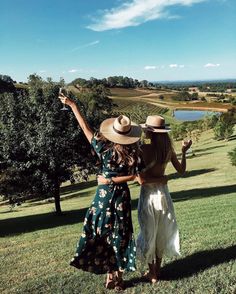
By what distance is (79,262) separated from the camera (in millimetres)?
5914

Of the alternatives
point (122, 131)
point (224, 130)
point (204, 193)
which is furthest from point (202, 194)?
point (224, 130)

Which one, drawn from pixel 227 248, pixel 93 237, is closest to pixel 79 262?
pixel 93 237

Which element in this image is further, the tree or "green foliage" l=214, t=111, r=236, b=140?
"green foliage" l=214, t=111, r=236, b=140

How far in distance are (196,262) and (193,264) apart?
110mm

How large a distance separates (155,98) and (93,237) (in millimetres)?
144665

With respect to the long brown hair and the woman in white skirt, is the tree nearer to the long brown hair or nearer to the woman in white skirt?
the woman in white skirt

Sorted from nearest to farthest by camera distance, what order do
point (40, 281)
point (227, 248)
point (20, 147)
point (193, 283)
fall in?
point (193, 283) < point (40, 281) < point (227, 248) < point (20, 147)

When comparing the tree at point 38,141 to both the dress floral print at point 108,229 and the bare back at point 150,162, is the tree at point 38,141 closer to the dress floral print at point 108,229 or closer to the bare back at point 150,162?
the dress floral print at point 108,229

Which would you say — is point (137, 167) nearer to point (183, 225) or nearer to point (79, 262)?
point (79, 262)

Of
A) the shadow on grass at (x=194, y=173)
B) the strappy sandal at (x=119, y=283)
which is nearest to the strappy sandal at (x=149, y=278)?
the strappy sandal at (x=119, y=283)

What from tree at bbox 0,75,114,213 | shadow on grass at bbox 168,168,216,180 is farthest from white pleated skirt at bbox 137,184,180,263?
shadow on grass at bbox 168,168,216,180

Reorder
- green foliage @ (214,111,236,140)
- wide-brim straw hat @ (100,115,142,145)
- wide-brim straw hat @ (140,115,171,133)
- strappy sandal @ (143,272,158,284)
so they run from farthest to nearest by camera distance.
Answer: green foliage @ (214,111,236,140)
strappy sandal @ (143,272,158,284)
wide-brim straw hat @ (140,115,171,133)
wide-brim straw hat @ (100,115,142,145)

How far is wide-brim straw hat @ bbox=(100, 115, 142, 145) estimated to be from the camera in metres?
5.57

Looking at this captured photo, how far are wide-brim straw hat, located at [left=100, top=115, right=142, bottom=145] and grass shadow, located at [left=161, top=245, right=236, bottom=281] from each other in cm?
214
